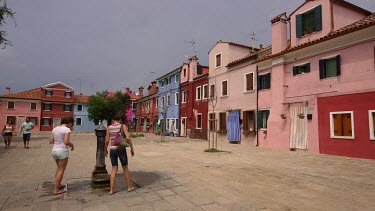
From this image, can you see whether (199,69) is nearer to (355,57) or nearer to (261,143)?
(261,143)


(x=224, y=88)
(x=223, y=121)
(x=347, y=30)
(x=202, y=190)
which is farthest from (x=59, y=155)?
(x=224, y=88)

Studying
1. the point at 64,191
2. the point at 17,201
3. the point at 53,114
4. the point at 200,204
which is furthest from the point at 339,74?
the point at 53,114

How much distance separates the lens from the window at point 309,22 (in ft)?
46.9

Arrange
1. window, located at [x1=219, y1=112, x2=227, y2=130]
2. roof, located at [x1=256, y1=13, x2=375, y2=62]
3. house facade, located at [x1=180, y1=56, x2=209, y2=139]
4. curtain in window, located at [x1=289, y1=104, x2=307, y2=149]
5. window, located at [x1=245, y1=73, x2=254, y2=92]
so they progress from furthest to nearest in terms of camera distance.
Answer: house facade, located at [x1=180, y1=56, x2=209, y2=139]
window, located at [x1=219, y1=112, x2=227, y2=130]
window, located at [x1=245, y1=73, x2=254, y2=92]
curtain in window, located at [x1=289, y1=104, x2=307, y2=149]
roof, located at [x1=256, y1=13, x2=375, y2=62]

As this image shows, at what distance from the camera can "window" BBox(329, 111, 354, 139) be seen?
12086 mm

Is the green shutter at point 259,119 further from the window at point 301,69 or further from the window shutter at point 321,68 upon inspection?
the window shutter at point 321,68

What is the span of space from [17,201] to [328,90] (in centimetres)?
1363

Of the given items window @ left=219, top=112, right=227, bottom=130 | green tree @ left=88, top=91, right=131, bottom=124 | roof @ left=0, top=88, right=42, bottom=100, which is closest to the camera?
window @ left=219, top=112, right=227, bottom=130

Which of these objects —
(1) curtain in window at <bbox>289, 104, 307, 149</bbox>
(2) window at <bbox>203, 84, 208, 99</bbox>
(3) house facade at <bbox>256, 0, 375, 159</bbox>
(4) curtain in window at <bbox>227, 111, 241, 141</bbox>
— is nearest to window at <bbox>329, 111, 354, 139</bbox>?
(3) house facade at <bbox>256, 0, 375, 159</bbox>

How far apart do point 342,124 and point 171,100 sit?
23619 millimetres

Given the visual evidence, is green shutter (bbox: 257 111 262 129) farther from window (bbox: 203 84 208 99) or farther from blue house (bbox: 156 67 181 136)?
blue house (bbox: 156 67 181 136)

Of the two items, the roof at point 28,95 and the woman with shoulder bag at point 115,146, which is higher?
the roof at point 28,95

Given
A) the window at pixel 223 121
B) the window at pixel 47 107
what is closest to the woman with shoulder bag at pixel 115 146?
the window at pixel 223 121

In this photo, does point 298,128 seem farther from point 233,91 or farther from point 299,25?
point 233,91
